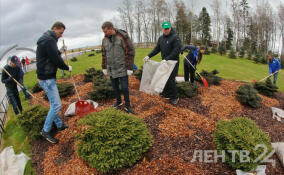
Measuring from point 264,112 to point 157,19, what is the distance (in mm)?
35604

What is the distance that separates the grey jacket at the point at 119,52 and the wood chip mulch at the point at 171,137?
3.99ft

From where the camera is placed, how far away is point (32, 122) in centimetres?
356

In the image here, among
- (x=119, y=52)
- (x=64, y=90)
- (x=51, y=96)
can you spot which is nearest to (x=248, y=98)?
(x=119, y=52)

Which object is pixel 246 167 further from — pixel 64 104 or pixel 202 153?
pixel 64 104

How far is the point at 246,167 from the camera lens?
2455 millimetres

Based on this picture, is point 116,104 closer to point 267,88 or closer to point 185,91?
point 185,91

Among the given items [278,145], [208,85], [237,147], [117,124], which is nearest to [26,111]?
[117,124]

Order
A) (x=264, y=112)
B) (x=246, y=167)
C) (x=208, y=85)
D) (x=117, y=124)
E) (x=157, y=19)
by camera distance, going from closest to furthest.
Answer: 1. (x=246, y=167)
2. (x=117, y=124)
3. (x=264, y=112)
4. (x=208, y=85)
5. (x=157, y=19)

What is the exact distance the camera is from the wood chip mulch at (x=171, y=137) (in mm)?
2682

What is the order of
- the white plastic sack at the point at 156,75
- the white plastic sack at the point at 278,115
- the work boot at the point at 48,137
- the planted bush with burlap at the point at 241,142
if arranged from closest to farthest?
the planted bush with burlap at the point at 241,142, the work boot at the point at 48,137, the white plastic sack at the point at 156,75, the white plastic sack at the point at 278,115

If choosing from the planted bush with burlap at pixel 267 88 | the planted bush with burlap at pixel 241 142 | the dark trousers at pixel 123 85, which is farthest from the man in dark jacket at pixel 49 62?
the planted bush with burlap at pixel 267 88

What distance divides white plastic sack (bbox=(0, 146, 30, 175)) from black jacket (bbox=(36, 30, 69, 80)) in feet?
5.31

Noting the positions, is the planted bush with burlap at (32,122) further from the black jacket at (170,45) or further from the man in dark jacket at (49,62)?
the black jacket at (170,45)

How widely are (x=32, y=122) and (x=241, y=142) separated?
13.4ft
